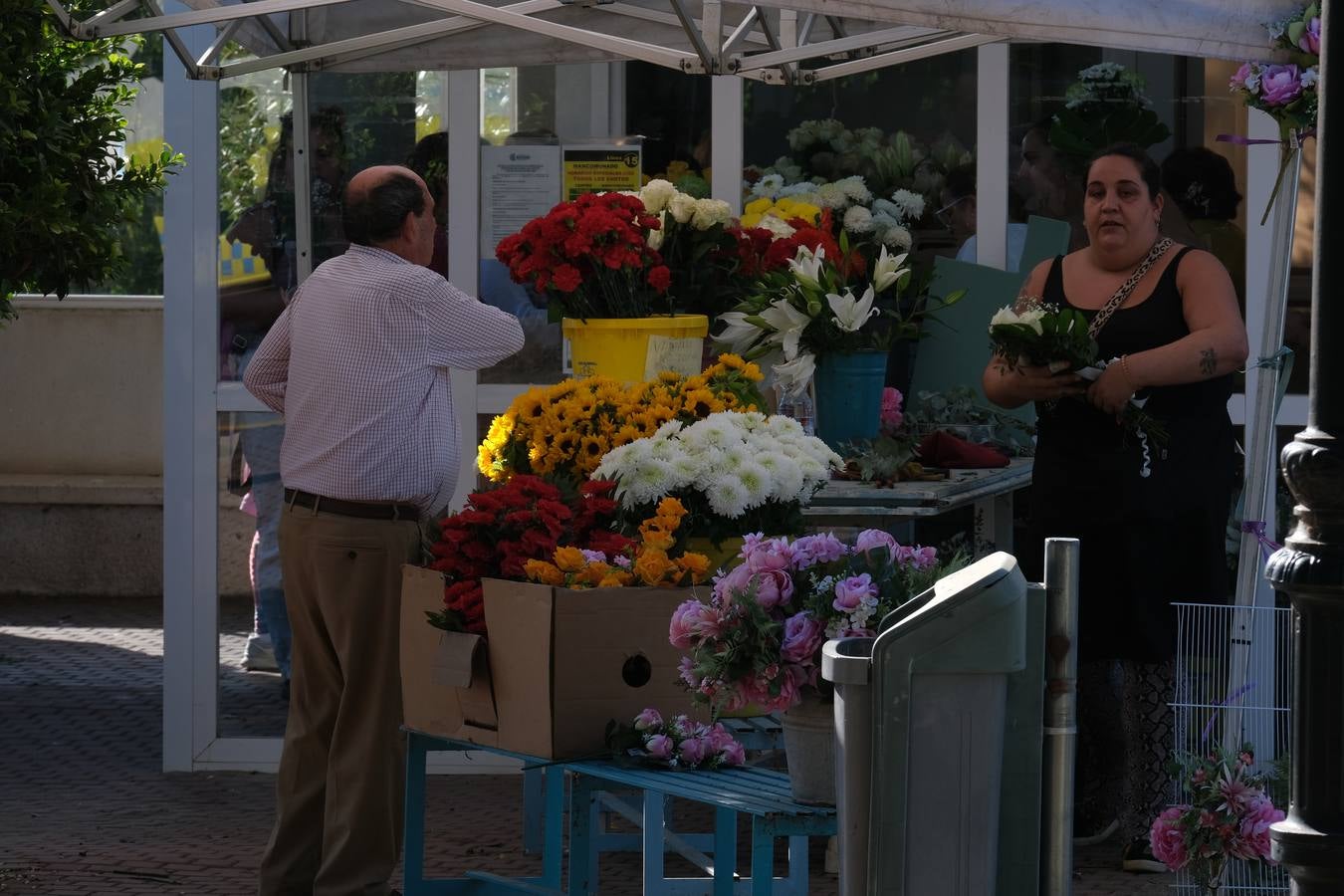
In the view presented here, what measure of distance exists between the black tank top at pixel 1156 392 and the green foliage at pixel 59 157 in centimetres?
274

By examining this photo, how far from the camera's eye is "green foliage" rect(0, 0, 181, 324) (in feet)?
16.8

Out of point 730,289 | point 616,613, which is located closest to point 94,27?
point 730,289

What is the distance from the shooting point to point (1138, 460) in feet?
16.7

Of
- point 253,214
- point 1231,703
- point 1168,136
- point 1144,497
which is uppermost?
point 1168,136

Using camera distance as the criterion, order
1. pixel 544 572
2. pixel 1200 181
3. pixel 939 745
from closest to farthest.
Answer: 1. pixel 939 745
2. pixel 544 572
3. pixel 1200 181

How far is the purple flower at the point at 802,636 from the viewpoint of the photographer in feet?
11.2

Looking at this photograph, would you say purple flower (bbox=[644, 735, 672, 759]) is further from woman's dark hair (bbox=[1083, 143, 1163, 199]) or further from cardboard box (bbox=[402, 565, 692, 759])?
woman's dark hair (bbox=[1083, 143, 1163, 199])

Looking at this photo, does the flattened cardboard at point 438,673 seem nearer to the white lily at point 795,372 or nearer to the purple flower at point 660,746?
the purple flower at point 660,746

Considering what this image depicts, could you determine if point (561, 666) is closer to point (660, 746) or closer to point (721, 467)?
point (660, 746)

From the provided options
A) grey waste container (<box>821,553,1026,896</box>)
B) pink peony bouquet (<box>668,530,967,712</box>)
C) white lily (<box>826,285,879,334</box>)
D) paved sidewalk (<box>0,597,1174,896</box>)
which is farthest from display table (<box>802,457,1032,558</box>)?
grey waste container (<box>821,553,1026,896</box>)

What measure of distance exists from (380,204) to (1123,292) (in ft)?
6.52

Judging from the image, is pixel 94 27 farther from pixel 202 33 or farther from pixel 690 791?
pixel 690 791

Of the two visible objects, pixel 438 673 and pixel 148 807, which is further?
pixel 148 807

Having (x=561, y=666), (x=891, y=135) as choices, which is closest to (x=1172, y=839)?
(x=561, y=666)
